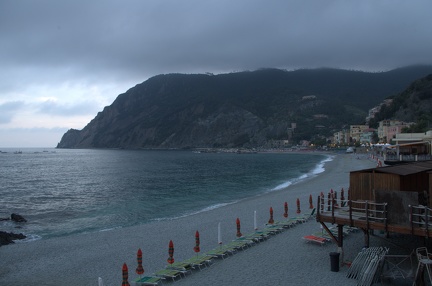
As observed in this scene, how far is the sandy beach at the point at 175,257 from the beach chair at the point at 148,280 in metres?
0.68

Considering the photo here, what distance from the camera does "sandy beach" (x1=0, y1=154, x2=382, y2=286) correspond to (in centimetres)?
1364

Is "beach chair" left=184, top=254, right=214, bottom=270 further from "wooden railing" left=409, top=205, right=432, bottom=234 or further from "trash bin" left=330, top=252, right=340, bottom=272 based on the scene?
"wooden railing" left=409, top=205, right=432, bottom=234

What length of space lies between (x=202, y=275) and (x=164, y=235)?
7.95m

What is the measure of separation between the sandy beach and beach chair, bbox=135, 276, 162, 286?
68 cm

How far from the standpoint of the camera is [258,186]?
164 ft

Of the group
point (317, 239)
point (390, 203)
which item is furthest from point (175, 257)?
point (390, 203)

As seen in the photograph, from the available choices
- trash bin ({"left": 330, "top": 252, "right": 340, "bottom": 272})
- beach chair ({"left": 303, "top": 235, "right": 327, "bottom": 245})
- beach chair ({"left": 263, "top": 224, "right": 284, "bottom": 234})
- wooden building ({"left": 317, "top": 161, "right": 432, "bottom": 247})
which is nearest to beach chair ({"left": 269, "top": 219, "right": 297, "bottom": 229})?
beach chair ({"left": 263, "top": 224, "right": 284, "bottom": 234})

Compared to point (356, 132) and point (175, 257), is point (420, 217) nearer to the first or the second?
point (175, 257)

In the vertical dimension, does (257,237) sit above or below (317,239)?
below

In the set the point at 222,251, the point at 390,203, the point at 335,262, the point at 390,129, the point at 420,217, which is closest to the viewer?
Result: the point at 420,217

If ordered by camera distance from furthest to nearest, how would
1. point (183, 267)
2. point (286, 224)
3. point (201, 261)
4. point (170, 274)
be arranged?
point (286, 224)
point (201, 261)
point (183, 267)
point (170, 274)

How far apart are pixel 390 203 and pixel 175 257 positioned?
30.4ft

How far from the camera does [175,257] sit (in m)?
16.8

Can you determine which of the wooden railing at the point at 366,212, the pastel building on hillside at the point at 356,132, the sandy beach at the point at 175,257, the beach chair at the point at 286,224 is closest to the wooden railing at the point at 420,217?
the wooden railing at the point at 366,212
